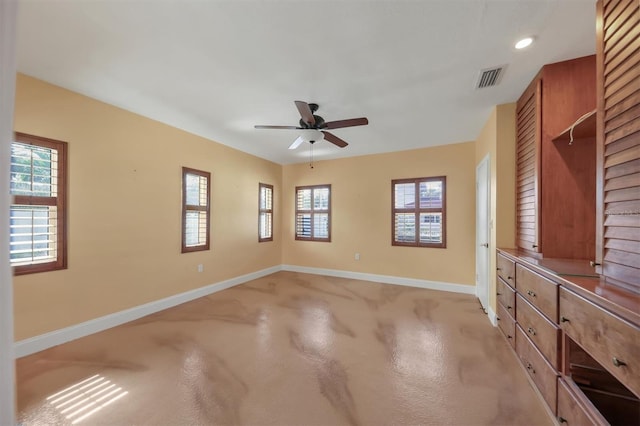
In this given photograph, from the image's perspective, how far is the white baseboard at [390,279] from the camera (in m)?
4.35

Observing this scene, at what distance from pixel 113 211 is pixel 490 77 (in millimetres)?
4270

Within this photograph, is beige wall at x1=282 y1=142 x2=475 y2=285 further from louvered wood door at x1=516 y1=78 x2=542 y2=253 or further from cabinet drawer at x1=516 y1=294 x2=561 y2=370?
cabinet drawer at x1=516 y1=294 x2=561 y2=370

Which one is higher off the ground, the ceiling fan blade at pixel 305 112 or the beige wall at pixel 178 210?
the ceiling fan blade at pixel 305 112

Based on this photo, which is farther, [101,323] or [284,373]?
[101,323]

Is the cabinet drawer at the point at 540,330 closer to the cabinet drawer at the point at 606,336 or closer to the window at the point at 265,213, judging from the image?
the cabinet drawer at the point at 606,336

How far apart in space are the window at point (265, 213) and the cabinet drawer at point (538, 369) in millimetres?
4481

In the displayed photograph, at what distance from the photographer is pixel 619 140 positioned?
1.29 meters

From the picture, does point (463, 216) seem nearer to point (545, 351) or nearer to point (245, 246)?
point (545, 351)

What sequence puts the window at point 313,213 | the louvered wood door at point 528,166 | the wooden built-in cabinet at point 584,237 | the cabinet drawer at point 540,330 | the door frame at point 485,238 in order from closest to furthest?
the wooden built-in cabinet at point 584,237 < the cabinet drawer at point 540,330 < the louvered wood door at point 528,166 < the door frame at point 485,238 < the window at point 313,213

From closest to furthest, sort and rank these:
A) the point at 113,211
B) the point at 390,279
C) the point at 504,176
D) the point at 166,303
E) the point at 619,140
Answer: the point at 619,140
the point at 504,176
the point at 113,211
the point at 166,303
the point at 390,279

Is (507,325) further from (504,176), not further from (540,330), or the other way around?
(504,176)

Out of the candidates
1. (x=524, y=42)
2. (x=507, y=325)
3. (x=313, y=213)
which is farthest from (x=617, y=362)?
(x=313, y=213)

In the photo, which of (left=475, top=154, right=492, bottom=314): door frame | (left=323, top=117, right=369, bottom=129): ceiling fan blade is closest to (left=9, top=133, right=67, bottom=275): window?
(left=323, top=117, right=369, bottom=129): ceiling fan blade

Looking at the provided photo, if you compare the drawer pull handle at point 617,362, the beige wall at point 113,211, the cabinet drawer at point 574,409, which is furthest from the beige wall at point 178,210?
the drawer pull handle at point 617,362
